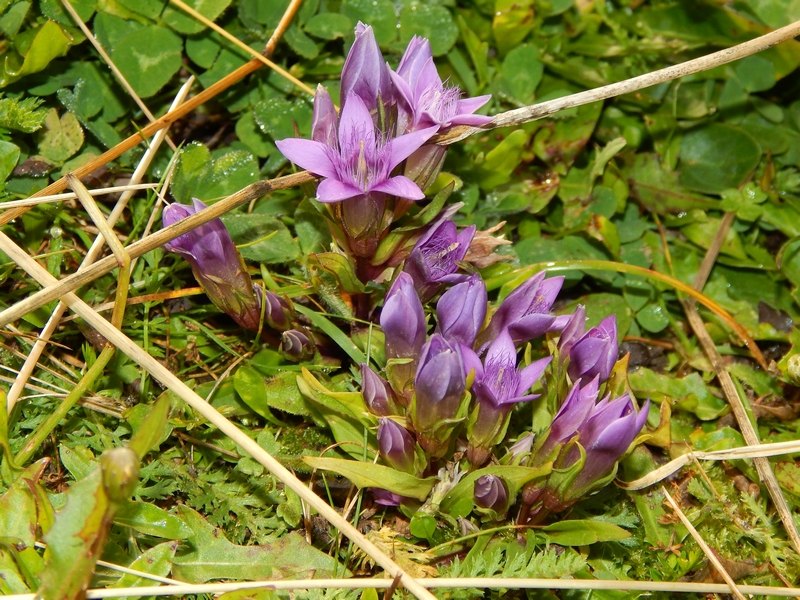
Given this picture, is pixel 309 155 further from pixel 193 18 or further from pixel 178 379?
pixel 193 18

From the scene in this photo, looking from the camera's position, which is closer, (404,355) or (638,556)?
(404,355)

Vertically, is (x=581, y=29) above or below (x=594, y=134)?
above

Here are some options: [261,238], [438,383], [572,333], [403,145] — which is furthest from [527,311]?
[261,238]

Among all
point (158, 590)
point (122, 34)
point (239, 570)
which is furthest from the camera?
point (122, 34)

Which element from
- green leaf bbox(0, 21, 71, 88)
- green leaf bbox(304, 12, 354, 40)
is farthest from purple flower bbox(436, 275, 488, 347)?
green leaf bbox(0, 21, 71, 88)

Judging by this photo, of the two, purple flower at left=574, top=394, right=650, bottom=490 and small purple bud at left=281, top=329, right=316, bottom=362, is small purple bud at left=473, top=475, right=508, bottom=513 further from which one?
small purple bud at left=281, top=329, right=316, bottom=362

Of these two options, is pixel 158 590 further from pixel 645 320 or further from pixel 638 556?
pixel 645 320

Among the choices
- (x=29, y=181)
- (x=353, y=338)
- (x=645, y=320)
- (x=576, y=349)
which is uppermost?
(x=29, y=181)

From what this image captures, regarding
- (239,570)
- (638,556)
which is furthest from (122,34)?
(638,556)

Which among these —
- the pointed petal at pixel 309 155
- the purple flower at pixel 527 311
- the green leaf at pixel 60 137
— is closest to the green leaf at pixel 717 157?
the purple flower at pixel 527 311
